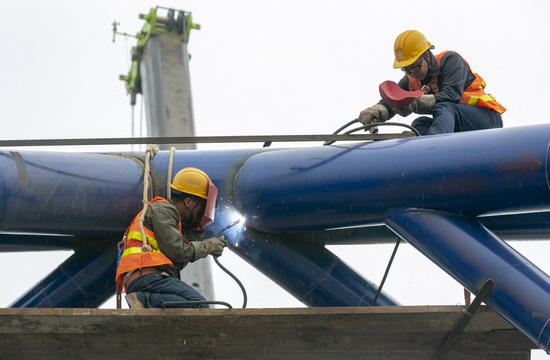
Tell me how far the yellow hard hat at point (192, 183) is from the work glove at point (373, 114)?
1.72 metres

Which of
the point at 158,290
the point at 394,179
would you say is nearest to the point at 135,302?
the point at 158,290

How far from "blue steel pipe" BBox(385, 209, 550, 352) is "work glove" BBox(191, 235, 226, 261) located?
51.6 inches

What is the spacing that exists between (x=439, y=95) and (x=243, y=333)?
3.05m

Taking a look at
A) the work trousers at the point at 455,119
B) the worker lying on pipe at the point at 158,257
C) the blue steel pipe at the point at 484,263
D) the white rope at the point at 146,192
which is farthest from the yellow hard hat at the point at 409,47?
the worker lying on pipe at the point at 158,257

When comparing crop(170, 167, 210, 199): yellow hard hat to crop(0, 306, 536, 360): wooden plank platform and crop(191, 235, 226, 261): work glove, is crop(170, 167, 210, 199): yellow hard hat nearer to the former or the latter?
crop(191, 235, 226, 261): work glove

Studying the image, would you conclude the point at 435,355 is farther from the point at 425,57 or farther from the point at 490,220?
the point at 425,57

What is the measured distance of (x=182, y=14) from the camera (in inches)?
954

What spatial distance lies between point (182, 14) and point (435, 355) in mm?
19521

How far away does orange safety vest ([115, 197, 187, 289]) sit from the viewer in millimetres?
6141

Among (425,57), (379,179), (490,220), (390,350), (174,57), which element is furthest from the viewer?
(174,57)

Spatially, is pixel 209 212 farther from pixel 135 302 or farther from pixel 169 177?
pixel 135 302

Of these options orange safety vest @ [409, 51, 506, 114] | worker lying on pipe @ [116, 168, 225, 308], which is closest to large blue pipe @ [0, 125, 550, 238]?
worker lying on pipe @ [116, 168, 225, 308]

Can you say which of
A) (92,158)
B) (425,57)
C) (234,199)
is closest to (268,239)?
(234,199)

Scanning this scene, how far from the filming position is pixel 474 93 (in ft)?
25.5
